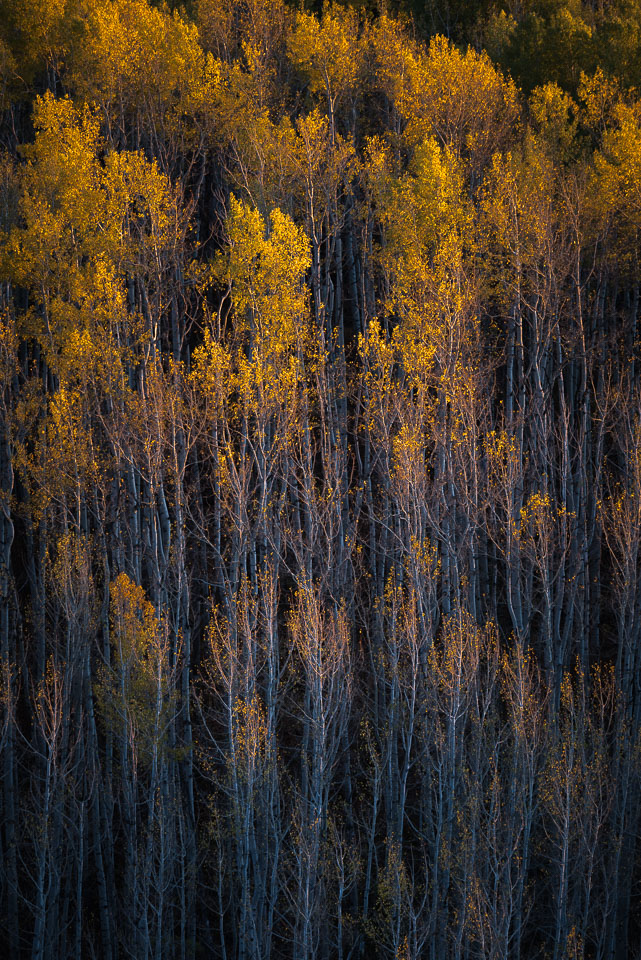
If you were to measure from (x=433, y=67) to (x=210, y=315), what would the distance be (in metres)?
8.68

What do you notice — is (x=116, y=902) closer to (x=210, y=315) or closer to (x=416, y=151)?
(x=210, y=315)

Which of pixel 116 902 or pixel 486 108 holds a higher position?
pixel 486 108

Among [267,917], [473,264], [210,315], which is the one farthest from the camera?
[473,264]

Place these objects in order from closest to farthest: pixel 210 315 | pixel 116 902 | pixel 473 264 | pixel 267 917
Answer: pixel 267 917, pixel 116 902, pixel 210 315, pixel 473 264

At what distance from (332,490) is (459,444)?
2.73 meters

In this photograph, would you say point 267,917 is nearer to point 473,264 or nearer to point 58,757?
point 58,757

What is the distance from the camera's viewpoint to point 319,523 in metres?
→ 19.7

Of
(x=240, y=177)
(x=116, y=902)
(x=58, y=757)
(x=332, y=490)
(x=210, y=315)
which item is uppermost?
(x=240, y=177)

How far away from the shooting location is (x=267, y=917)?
17672 millimetres

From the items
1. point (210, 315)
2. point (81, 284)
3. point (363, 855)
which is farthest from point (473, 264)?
point (363, 855)

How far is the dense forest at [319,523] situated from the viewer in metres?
17.5

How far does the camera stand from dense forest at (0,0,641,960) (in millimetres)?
17547

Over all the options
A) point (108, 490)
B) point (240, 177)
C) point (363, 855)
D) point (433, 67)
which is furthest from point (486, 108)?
point (363, 855)

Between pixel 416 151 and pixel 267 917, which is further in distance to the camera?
pixel 416 151
